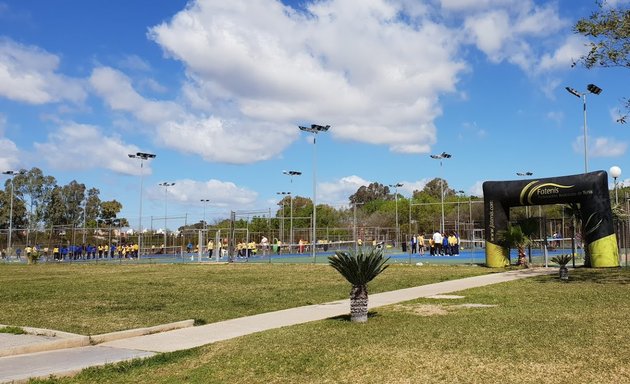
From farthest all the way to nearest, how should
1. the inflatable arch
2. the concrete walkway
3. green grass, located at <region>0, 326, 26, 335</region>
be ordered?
the inflatable arch < green grass, located at <region>0, 326, 26, 335</region> < the concrete walkway

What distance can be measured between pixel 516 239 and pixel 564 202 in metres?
2.47

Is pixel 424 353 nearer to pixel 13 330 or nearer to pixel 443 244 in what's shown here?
pixel 13 330

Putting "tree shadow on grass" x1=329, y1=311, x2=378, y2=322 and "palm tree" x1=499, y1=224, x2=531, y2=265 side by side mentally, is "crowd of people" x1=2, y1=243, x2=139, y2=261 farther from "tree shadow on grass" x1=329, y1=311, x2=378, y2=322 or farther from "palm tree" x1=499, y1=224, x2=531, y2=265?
"tree shadow on grass" x1=329, y1=311, x2=378, y2=322

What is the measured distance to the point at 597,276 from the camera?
62.2 ft

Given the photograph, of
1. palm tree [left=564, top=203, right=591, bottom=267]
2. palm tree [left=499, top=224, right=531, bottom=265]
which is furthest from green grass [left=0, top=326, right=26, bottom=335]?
palm tree [left=564, top=203, right=591, bottom=267]

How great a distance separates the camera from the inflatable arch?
2280 centimetres

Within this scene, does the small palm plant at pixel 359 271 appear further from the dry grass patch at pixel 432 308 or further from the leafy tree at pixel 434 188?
the leafy tree at pixel 434 188

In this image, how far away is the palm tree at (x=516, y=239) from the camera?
24219 millimetres

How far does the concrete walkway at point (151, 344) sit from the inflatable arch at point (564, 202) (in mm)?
12666

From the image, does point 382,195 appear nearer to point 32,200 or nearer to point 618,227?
point 32,200

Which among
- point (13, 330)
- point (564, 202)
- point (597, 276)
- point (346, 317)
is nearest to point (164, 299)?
point (13, 330)

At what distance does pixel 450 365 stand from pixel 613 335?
285 cm

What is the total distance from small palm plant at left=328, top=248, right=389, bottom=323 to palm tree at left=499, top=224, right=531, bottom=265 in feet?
50.3

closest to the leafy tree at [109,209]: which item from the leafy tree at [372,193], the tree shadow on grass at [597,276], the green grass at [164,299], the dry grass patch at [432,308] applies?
the leafy tree at [372,193]
